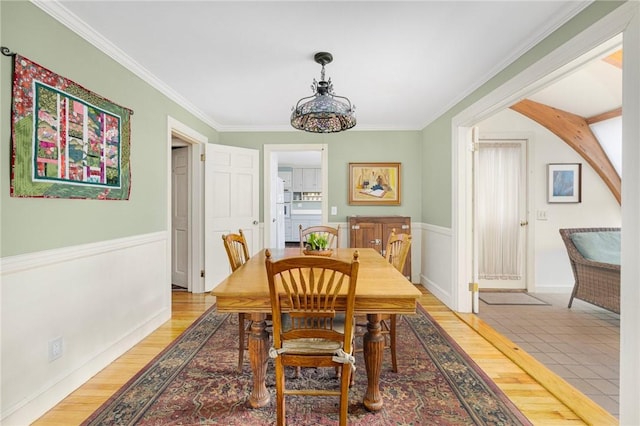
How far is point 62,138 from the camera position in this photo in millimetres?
1842

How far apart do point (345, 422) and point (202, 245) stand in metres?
3.10

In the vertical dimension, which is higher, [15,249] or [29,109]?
[29,109]

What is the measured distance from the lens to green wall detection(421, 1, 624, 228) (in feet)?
5.74

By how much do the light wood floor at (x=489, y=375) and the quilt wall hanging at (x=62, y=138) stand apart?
125 centimetres

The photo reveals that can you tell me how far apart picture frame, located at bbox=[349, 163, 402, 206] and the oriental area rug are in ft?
7.85

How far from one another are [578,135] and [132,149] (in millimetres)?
5058

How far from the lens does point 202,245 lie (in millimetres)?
4004

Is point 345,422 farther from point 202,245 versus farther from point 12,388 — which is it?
point 202,245

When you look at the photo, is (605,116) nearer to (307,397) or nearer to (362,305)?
(362,305)

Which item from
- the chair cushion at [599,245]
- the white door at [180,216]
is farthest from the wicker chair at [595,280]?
the white door at [180,216]

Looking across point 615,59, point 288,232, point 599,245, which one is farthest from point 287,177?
point 615,59

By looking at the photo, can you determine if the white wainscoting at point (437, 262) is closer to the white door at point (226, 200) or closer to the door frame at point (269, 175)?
the door frame at point (269, 175)

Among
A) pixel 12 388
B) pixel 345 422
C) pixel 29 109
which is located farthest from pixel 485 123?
pixel 12 388

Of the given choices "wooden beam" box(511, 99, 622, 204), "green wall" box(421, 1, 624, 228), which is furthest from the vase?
"wooden beam" box(511, 99, 622, 204)
